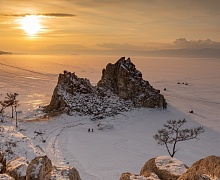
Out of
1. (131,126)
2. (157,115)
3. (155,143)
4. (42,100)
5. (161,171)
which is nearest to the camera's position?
(161,171)

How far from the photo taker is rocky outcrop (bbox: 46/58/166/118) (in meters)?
65.1

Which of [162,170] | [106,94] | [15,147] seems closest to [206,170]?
[162,170]

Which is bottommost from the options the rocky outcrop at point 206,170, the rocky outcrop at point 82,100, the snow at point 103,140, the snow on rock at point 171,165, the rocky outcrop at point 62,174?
the snow at point 103,140

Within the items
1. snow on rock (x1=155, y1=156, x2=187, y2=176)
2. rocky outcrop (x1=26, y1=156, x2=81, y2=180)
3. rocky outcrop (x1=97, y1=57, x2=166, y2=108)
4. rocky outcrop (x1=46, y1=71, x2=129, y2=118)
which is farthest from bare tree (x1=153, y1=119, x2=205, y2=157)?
rocky outcrop (x1=26, y1=156, x2=81, y2=180)

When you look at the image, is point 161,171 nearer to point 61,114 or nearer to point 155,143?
point 155,143

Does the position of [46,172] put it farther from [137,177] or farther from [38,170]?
[137,177]

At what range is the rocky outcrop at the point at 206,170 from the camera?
12.6 meters

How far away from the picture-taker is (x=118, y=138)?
50.2 meters

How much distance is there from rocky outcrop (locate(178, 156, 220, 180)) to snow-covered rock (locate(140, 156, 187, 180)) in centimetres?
100

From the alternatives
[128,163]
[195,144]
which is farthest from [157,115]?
[128,163]

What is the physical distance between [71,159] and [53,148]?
212 inches

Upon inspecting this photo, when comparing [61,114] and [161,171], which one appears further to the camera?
[61,114]

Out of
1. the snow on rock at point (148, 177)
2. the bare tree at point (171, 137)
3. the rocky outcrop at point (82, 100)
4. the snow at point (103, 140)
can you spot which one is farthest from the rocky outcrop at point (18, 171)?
the rocky outcrop at point (82, 100)

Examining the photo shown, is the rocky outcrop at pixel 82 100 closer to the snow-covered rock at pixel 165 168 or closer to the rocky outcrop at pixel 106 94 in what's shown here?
the rocky outcrop at pixel 106 94
